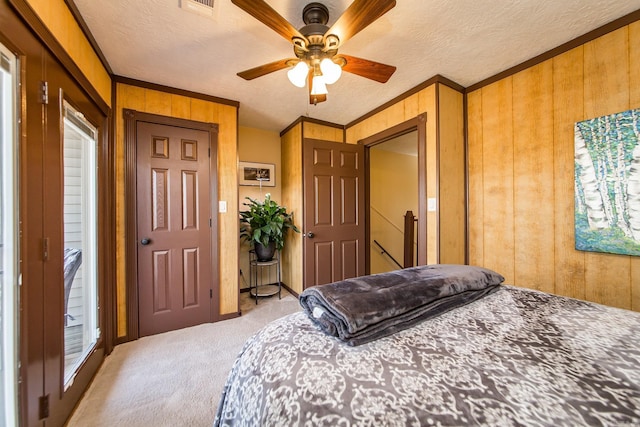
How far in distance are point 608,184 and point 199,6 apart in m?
2.94


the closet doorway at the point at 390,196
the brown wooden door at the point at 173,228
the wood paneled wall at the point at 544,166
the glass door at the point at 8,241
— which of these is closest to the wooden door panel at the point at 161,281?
the brown wooden door at the point at 173,228

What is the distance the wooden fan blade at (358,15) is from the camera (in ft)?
3.77

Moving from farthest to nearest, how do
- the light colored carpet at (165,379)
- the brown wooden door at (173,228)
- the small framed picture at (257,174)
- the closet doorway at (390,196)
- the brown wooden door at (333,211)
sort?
1. the closet doorway at (390,196)
2. the small framed picture at (257,174)
3. the brown wooden door at (333,211)
4. the brown wooden door at (173,228)
5. the light colored carpet at (165,379)

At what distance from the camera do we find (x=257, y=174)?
3.55m

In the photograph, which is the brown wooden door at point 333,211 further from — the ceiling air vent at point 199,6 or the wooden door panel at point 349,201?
the ceiling air vent at point 199,6

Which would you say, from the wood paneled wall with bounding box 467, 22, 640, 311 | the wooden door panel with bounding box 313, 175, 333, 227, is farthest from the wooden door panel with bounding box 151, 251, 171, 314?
the wood paneled wall with bounding box 467, 22, 640, 311

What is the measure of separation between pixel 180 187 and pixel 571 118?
11.2 ft

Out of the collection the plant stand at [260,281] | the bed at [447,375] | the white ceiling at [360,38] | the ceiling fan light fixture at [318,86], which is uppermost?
the white ceiling at [360,38]

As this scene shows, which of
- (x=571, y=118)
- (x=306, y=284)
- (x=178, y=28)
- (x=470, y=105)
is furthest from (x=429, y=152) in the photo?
(x=178, y=28)

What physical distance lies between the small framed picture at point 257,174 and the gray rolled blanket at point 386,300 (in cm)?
278

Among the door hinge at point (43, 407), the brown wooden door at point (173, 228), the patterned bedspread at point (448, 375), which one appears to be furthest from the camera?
the brown wooden door at point (173, 228)

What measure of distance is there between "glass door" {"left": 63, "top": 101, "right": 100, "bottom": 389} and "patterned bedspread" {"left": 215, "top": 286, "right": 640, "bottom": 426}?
1.40 meters

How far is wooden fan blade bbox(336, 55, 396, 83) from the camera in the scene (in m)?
1.60

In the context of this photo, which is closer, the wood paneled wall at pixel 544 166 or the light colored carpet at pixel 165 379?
the light colored carpet at pixel 165 379
